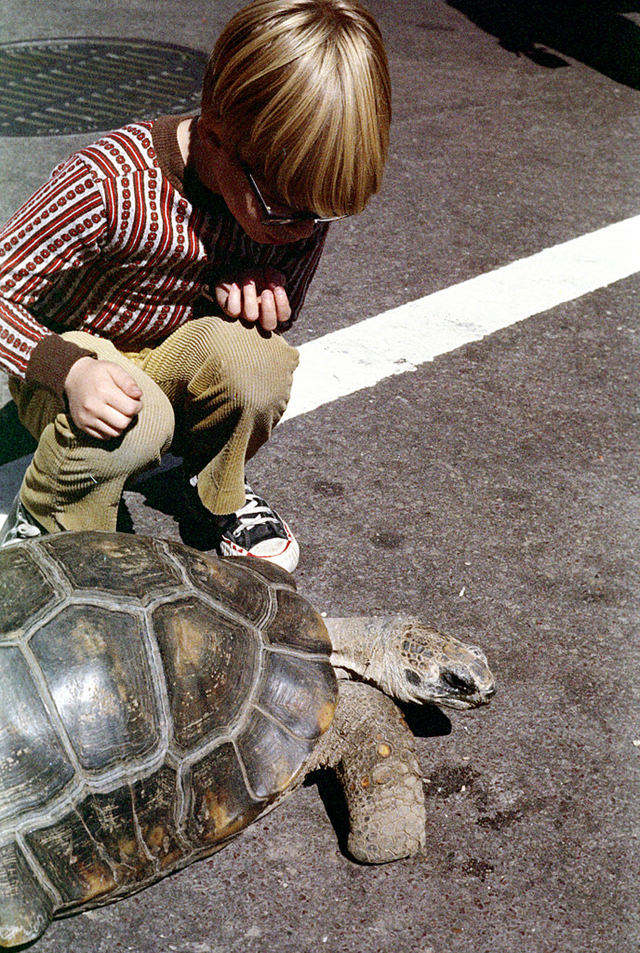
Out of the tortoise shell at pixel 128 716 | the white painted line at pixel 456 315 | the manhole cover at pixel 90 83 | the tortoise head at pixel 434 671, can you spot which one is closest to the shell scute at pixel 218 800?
the tortoise shell at pixel 128 716

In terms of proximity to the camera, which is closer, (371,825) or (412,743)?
(371,825)

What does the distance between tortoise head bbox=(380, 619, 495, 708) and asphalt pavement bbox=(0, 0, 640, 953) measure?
0.16 m

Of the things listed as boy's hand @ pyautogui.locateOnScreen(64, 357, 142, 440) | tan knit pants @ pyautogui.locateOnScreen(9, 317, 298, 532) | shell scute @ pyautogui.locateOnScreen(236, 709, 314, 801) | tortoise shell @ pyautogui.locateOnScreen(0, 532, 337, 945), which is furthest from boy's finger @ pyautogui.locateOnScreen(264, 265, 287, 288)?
shell scute @ pyautogui.locateOnScreen(236, 709, 314, 801)

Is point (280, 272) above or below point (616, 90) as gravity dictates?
above

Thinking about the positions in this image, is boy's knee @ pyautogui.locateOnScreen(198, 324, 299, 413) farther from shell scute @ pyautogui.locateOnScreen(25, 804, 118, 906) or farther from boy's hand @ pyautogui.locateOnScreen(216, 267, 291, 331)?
shell scute @ pyautogui.locateOnScreen(25, 804, 118, 906)

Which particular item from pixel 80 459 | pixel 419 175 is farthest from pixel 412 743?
pixel 419 175

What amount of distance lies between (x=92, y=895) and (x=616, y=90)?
5.63 meters

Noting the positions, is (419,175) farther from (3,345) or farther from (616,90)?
(3,345)

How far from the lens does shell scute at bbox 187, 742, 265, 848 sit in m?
2.03

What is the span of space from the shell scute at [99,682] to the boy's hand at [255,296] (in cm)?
90

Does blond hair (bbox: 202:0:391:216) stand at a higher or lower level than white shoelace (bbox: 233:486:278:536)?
higher

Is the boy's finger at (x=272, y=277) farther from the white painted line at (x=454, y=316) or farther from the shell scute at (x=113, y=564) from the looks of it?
the white painted line at (x=454, y=316)

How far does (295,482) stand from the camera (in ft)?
10.4

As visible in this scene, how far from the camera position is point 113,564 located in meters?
2.10
